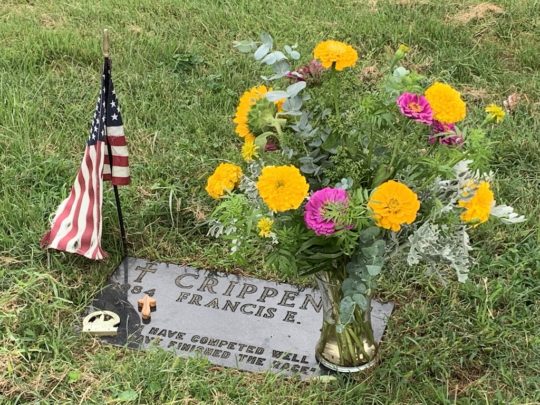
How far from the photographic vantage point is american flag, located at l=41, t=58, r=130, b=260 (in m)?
3.14

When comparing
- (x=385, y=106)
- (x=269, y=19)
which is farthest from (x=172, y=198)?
(x=269, y=19)

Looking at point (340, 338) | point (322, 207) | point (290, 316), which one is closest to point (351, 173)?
point (322, 207)

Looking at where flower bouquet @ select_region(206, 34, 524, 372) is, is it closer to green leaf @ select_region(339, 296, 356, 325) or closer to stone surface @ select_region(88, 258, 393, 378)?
green leaf @ select_region(339, 296, 356, 325)

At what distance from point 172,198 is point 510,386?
1.66m

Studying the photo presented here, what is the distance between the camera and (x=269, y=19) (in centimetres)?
507

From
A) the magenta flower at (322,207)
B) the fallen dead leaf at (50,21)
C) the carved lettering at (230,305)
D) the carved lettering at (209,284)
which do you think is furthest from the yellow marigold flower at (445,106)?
the fallen dead leaf at (50,21)

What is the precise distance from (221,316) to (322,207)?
102 cm

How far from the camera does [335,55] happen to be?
7.36 ft

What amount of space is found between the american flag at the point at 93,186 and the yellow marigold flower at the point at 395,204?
4.50 feet

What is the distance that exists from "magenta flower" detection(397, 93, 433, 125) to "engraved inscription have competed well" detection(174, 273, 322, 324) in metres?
1.11

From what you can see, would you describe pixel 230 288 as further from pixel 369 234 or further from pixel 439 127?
pixel 439 127

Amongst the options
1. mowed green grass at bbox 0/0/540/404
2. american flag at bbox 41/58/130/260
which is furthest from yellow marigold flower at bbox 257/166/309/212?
american flag at bbox 41/58/130/260

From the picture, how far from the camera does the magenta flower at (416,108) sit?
217 centimetres

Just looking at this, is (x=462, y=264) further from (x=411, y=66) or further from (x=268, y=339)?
(x=411, y=66)
